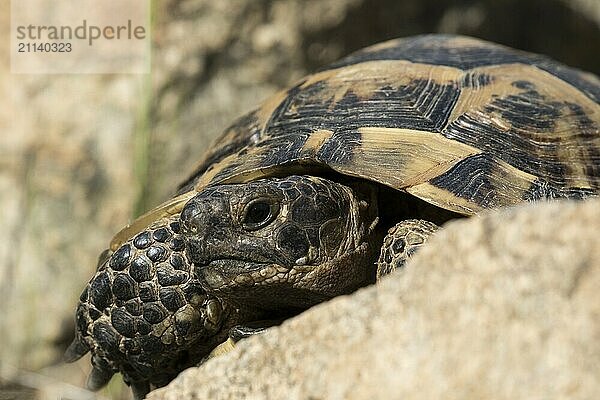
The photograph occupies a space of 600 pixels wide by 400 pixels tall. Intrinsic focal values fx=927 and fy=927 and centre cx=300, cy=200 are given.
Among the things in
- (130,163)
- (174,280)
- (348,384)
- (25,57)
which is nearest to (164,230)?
(174,280)

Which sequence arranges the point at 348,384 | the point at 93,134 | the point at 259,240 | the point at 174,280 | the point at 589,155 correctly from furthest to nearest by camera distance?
the point at 93,134 < the point at 589,155 < the point at 174,280 < the point at 259,240 < the point at 348,384

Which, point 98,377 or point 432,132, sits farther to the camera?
point 98,377

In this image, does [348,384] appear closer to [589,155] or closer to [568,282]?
[568,282]

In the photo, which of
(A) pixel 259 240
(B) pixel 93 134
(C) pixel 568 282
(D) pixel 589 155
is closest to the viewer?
(C) pixel 568 282

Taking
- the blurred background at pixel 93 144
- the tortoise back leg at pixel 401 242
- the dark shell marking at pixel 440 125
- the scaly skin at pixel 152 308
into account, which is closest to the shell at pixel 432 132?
the dark shell marking at pixel 440 125

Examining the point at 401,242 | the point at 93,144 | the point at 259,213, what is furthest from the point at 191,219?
the point at 93,144

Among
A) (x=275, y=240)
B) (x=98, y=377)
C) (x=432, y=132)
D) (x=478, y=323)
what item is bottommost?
(x=98, y=377)

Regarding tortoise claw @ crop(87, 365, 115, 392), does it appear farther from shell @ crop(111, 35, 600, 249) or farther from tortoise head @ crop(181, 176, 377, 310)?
tortoise head @ crop(181, 176, 377, 310)

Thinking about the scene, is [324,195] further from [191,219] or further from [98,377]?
[98,377]

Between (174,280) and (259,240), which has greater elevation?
(259,240)
